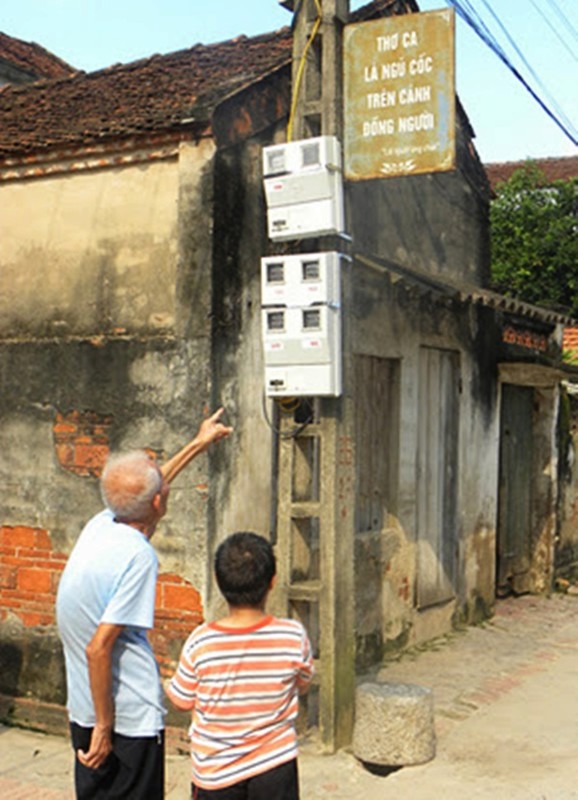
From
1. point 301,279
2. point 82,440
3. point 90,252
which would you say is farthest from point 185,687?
point 90,252

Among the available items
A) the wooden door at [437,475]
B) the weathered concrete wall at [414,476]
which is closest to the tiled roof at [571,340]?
the weathered concrete wall at [414,476]

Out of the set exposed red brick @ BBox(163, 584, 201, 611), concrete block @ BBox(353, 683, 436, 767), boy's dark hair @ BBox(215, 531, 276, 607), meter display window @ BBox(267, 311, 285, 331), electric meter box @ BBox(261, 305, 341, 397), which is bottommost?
concrete block @ BBox(353, 683, 436, 767)

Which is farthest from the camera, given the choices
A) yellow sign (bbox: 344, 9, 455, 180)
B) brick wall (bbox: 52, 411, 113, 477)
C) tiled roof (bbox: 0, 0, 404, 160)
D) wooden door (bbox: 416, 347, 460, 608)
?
wooden door (bbox: 416, 347, 460, 608)

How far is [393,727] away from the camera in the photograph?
615 centimetres

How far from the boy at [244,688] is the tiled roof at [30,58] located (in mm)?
11520

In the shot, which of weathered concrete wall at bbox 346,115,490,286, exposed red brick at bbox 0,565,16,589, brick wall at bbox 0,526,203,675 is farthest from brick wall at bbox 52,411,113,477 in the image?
weathered concrete wall at bbox 346,115,490,286

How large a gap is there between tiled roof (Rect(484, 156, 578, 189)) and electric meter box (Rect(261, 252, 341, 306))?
84.3ft

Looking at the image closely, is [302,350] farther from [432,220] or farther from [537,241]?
[537,241]

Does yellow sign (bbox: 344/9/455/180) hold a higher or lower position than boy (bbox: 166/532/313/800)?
higher

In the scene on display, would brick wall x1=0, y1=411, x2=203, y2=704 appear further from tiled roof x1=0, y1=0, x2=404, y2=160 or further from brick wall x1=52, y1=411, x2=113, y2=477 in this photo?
tiled roof x1=0, y1=0, x2=404, y2=160

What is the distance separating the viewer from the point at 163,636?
6586 mm

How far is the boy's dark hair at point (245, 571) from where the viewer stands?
348cm

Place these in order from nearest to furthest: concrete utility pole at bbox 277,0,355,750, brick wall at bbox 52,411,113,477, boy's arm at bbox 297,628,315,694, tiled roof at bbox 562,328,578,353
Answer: boy's arm at bbox 297,628,315,694 < concrete utility pole at bbox 277,0,355,750 < brick wall at bbox 52,411,113,477 < tiled roof at bbox 562,328,578,353

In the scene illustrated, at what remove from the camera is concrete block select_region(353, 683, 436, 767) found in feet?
20.1
